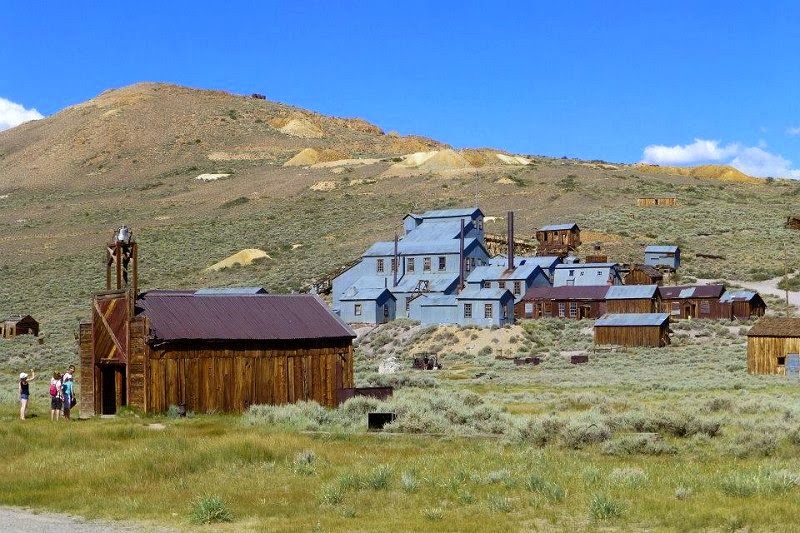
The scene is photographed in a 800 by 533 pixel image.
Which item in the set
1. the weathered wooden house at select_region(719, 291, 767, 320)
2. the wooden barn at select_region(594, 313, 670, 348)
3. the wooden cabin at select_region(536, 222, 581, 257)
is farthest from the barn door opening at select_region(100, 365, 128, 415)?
the wooden cabin at select_region(536, 222, 581, 257)

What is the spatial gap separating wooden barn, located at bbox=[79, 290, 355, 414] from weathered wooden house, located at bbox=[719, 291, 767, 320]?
142 ft

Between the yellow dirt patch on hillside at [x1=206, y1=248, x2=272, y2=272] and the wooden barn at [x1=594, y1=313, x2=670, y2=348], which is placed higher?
the yellow dirt patch on hillside at [x1=206, y1=248, x2=272, y2=272]

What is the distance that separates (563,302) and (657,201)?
44074 mm

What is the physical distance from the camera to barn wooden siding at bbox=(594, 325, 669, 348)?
Answer: 5950cm

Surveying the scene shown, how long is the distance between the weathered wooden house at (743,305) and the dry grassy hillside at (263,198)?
35.4 feet

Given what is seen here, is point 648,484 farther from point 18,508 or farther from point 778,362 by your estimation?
point 778,362

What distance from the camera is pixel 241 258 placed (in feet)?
304

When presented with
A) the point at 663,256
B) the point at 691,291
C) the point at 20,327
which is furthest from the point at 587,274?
the point at 20,327

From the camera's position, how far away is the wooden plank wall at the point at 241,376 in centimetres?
2762

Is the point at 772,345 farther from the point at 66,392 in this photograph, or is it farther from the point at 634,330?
the point at 66,392

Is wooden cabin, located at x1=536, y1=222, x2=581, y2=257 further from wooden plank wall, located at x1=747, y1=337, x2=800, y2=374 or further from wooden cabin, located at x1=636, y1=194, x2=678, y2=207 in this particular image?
wooden plank wall, located at x1=747, y1=337, x2=800, y2=374

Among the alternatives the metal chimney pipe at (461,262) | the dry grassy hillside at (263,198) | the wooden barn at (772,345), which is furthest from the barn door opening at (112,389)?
the metal chimney pipe at (461,262)

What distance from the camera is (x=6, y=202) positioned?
139125 millimetres

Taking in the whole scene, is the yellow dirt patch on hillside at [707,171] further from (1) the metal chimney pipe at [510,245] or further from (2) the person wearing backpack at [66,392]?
(2) the person wearing backpack at [66,392]
